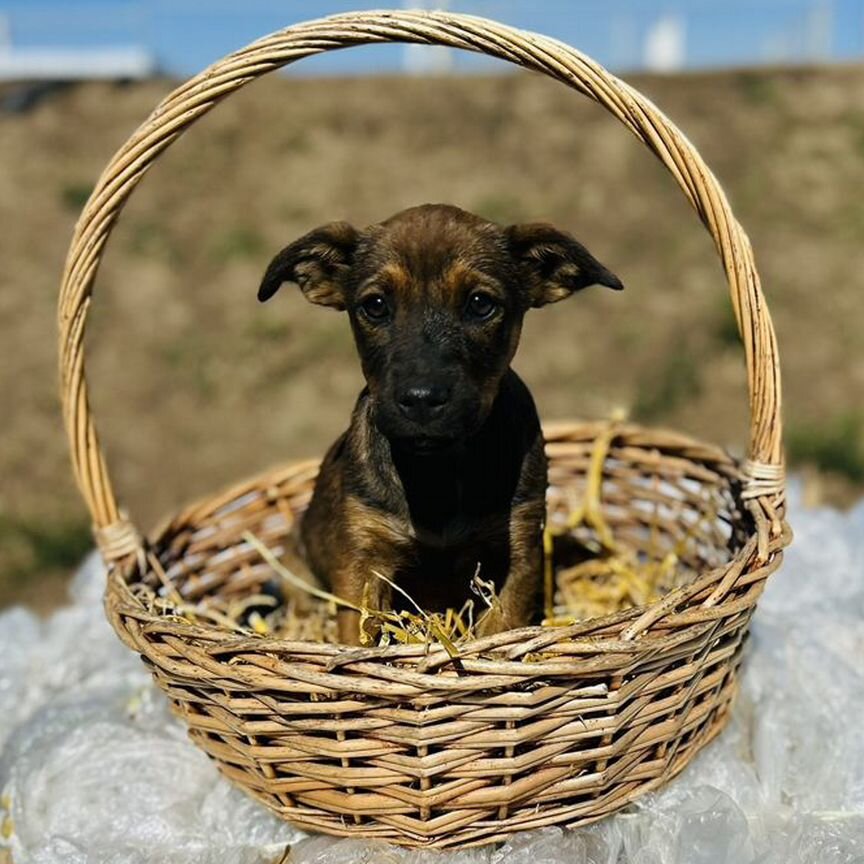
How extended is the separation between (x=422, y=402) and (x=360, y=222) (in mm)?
9052

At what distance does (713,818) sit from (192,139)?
1178 cm

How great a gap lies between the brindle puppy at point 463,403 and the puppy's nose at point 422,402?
8 centimetres

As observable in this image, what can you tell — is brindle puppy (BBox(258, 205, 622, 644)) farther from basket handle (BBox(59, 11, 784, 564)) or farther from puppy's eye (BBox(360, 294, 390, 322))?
basket handle (BBox(59, 11, 784, 564))

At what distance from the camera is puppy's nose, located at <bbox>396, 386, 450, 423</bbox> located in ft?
8.43

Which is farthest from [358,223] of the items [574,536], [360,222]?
[574,536]

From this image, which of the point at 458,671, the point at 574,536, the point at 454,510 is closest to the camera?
the point at 458,671

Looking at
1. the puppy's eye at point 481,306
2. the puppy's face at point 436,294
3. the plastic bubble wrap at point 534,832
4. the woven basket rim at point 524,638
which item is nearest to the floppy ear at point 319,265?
the puppy's face at point 436,294

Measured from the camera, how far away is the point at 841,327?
34.0ft

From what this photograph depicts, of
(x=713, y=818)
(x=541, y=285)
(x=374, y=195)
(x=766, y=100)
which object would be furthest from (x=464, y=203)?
(x=713, y=818)

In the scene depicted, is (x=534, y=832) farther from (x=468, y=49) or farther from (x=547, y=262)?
(x=468, y=49)

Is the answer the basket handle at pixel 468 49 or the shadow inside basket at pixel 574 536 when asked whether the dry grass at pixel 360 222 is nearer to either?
the shadow inside basket at pixel 574 536

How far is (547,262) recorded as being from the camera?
311 cm

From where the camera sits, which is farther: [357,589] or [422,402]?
[357,589]

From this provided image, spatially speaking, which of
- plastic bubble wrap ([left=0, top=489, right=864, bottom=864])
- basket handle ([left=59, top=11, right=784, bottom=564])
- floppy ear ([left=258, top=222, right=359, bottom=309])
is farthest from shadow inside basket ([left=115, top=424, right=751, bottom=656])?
floppy ear ([left=258, top=222, right=359, bottom=309])
